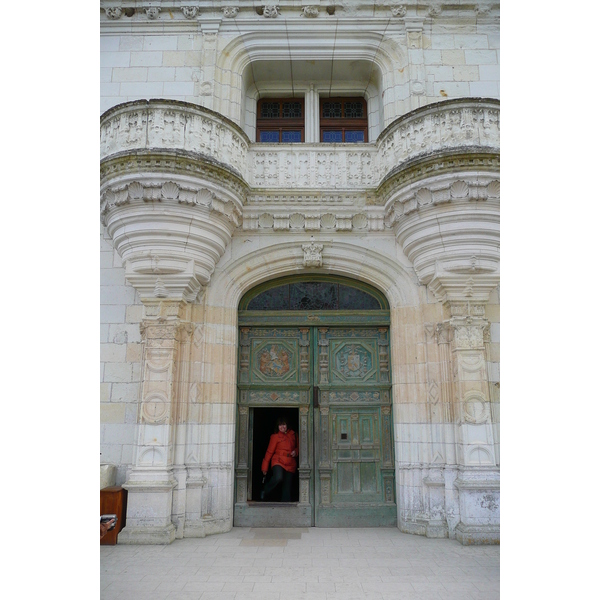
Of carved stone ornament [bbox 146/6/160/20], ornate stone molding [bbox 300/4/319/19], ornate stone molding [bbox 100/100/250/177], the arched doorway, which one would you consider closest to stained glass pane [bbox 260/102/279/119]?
ornate stone molding [bbox 300/4/319/19]

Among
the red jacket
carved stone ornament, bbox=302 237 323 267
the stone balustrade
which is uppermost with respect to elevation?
the stone balustrade

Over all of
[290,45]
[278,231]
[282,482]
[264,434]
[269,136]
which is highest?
[290,45]

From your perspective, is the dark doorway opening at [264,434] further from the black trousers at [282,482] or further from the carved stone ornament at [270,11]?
the carved stone ornament at [270,11]

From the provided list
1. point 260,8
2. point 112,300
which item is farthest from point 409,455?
point 260,8

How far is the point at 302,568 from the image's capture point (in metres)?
4.78

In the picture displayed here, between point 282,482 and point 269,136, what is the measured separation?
552 cm

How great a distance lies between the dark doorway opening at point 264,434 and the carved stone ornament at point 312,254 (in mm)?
2270

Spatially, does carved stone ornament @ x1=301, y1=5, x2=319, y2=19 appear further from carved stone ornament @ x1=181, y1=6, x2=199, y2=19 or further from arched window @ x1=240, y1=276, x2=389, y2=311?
arched window @ x1=240, y1=276, x2=389, y2=311

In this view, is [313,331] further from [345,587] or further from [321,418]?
[345,587]

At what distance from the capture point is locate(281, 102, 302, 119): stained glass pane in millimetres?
8180

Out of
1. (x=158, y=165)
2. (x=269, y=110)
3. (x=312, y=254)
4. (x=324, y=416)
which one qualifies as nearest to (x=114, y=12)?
(x=269, y=110)

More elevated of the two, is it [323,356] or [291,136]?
[291,136]

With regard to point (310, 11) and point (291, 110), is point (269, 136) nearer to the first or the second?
point (291, 110)

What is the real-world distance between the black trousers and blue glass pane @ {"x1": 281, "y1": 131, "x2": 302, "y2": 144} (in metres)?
5.20
